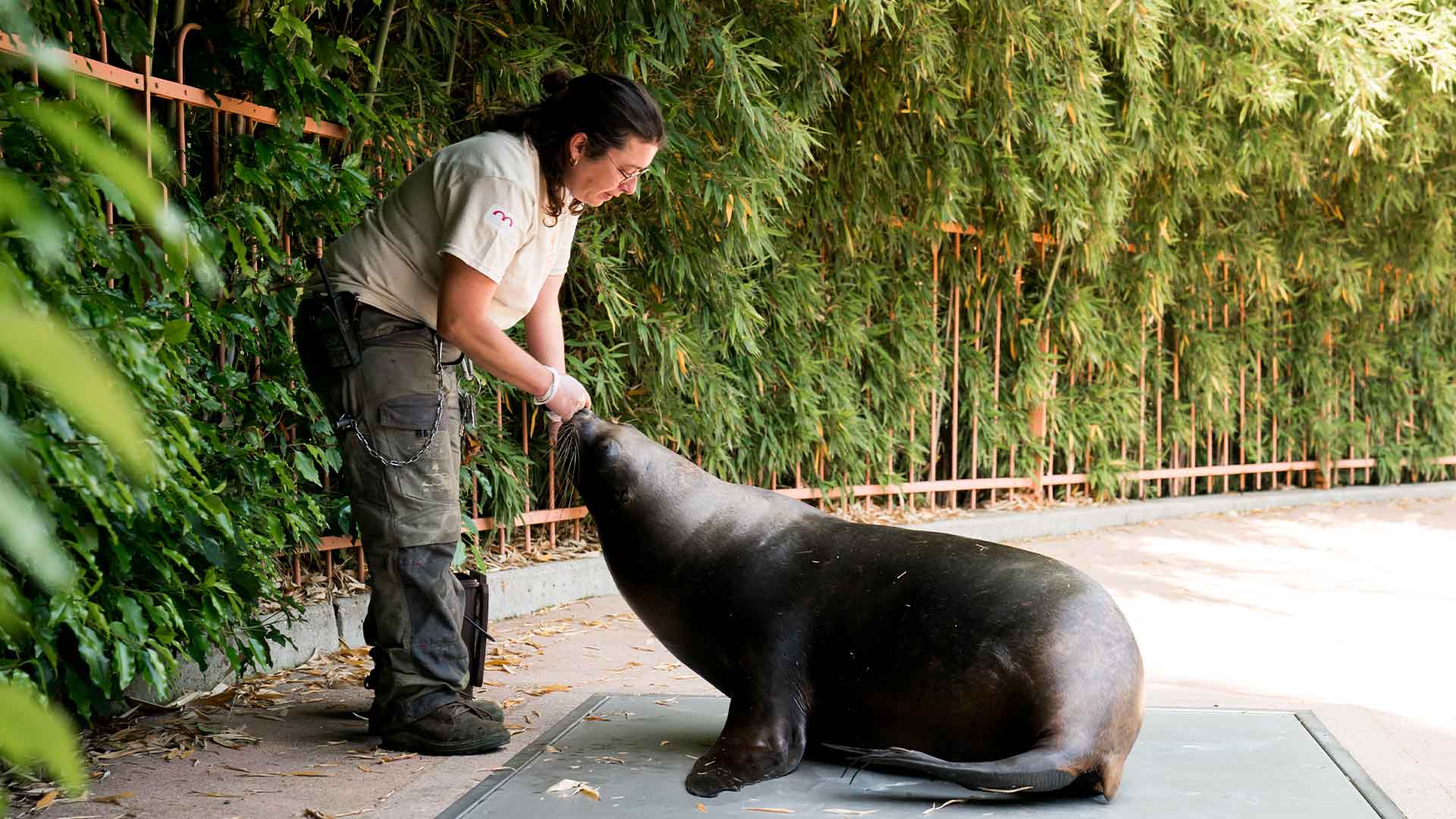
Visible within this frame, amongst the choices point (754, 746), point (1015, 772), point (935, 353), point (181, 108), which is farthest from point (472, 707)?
point (935, 353)

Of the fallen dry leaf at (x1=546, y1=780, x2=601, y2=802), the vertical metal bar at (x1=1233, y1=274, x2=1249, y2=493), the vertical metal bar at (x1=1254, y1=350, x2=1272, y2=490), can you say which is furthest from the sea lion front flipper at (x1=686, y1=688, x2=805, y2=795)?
the vertical metal bar at (x1=1254, y1=350, x2=1272, y2=490)

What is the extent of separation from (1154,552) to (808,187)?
287 cm

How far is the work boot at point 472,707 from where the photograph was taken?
10.3 ft

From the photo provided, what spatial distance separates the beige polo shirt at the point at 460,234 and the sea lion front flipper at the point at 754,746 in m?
1.13

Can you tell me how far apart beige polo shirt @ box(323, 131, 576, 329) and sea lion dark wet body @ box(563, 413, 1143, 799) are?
1.30 feet

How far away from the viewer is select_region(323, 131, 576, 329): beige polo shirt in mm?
2893

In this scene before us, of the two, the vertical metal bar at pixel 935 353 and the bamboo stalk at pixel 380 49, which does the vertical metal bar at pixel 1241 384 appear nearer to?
the vertical metal bar at pixel 935 353

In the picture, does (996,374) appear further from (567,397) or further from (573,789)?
(573,789)

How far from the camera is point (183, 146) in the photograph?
11.7 feet

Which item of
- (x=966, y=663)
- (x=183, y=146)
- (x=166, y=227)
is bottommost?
(x=966, y=663)

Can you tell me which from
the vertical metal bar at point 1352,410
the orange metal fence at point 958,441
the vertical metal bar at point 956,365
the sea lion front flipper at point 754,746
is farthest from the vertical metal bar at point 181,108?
the vertical metal bar at point 1352,410

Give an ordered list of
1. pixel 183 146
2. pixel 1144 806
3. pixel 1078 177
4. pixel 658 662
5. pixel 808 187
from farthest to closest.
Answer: pixel 1078 177 → pixel 808 187 → pixel 658 662 → pixel 183 146 → pixel 1144 806

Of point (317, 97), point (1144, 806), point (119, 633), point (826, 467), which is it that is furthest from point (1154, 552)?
point (119, 633)

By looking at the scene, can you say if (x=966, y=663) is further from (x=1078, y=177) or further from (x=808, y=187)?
(x=1078, y=177)
